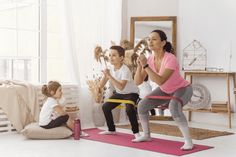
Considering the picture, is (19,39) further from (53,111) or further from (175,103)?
(175,103)

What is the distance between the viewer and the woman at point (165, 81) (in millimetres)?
3992

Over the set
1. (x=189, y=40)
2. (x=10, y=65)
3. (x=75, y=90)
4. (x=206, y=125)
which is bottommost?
(x=206, y=125)

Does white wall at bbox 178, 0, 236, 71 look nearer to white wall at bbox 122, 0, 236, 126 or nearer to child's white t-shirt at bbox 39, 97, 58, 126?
white wall at bbox 122, 0, 236, 126

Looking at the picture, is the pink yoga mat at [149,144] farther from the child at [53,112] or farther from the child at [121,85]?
the child at [53,112]

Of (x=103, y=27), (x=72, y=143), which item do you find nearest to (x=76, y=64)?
(x=103, y=27)

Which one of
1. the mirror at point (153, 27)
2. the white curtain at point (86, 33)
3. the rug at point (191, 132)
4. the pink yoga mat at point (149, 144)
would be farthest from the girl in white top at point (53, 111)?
the mirror at point (153, 27)

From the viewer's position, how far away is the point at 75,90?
5.68 metres

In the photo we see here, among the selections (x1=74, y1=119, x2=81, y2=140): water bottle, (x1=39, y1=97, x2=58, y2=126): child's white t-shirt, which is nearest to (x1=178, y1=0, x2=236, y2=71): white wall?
(x1=74, y1=119, x2=81, y2=140): water bottle

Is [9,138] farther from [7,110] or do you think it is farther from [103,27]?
[103,27]

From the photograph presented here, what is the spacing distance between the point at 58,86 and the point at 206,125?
2464 mm

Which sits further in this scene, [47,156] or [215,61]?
[215,61]

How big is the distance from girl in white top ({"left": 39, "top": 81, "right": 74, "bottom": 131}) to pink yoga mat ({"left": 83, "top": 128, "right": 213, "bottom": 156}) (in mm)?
370

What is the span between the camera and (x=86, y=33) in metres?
5.85

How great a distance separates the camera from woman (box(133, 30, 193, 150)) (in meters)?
3.99
